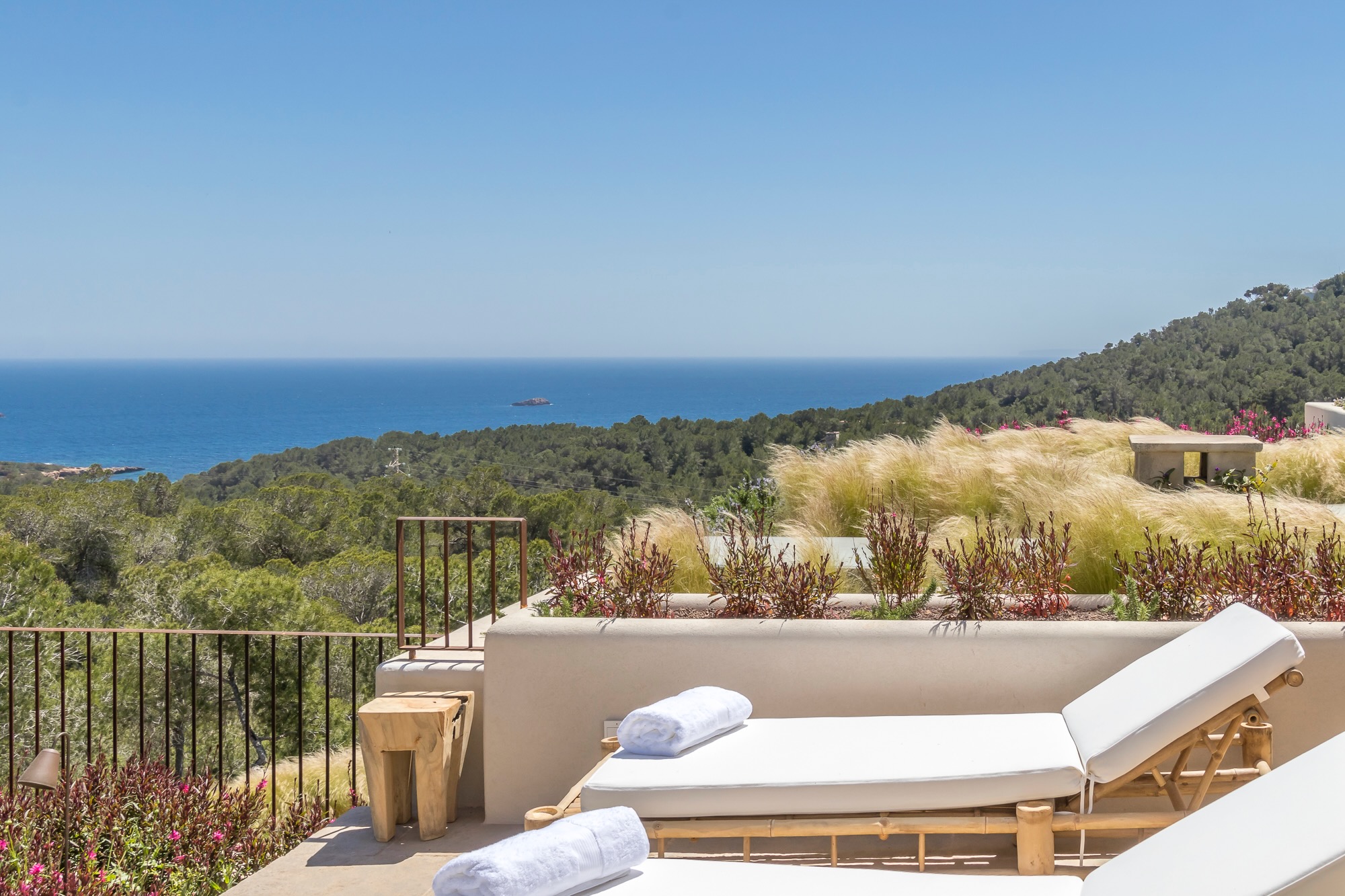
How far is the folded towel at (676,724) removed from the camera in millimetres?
2893

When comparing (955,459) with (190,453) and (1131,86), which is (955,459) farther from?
(190,453)

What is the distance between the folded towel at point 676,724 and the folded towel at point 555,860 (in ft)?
2.36

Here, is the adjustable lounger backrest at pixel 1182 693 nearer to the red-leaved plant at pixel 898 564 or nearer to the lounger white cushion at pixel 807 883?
the lounger white cushion at pixel 807 883

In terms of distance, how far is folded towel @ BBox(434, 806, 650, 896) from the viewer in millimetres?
1886

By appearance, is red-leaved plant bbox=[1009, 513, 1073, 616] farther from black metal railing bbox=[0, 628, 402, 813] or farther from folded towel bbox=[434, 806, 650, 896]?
black metal railing bbox=[0, 628, 402, 813]

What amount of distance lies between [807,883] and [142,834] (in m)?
2.82

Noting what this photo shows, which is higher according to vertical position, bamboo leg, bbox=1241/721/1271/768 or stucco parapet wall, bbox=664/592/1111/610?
stucco parapet wall, bbox=664/592/1111/610

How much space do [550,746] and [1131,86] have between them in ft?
54.8

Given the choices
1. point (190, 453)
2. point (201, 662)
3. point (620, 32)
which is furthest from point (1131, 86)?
point (190, 453)

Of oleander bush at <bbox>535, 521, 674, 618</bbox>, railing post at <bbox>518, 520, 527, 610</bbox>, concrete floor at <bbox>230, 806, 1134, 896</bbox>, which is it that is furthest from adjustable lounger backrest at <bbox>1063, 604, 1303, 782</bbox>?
railing post at <bbox>518, 520, 527, 610</bbox>

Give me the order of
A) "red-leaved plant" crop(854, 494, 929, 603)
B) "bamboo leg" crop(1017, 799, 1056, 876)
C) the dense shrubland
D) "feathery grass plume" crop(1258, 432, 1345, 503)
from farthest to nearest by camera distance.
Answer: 1. the dense shrubland
2. "feathery grass plume" crop(1258, 432, 1345, 503)
3. "red-leaved plant" crop(854, 494, 929, 603)
4. "bamboo leg" crop(1017, 799, 1056, 876)

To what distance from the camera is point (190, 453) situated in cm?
8444

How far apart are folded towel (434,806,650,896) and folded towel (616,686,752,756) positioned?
0.72m

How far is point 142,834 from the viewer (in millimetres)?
3594
